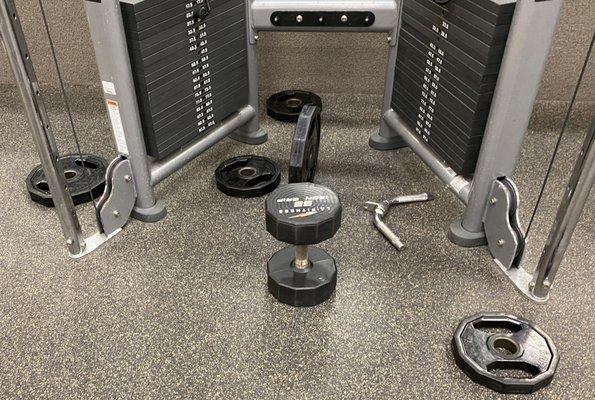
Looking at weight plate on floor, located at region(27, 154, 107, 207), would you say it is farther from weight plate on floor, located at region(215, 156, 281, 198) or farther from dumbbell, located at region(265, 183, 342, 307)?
dumbbell, located at region(265, 183, 342, 307)

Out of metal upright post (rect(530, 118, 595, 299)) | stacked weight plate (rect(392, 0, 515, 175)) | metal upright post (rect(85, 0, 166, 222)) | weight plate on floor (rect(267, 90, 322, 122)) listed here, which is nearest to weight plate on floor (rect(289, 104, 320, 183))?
stacked weight plate (rect(392, 0, 515, 175))

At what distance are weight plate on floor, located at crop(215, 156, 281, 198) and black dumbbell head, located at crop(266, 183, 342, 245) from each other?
479 millimetres

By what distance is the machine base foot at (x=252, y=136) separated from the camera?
2.07 meters

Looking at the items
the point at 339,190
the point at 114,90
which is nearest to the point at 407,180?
the point at 339,190

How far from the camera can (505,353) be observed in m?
1.29

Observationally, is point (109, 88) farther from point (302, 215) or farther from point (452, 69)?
point (452, 69)

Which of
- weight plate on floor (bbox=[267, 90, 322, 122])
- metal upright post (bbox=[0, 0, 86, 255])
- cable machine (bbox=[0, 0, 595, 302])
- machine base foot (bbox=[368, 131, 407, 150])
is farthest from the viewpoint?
weight plate on floor (bbox=[267, 90, 322, 122])

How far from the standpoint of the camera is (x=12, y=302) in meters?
1.41

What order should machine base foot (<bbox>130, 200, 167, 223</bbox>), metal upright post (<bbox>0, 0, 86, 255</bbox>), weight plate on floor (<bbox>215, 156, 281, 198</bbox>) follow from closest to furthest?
metal upright post (<bbox>0, 0, 86, 255</bbox>), machine base foot (<bbox>130, 200, 167, 223</bbox>), weight plate on floor (<bbox>215, 156, 281, 198</bbox>)

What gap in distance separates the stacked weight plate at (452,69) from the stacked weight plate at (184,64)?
556 millimetres

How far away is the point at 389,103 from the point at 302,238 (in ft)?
2.91

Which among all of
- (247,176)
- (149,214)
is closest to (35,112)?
(149,214)

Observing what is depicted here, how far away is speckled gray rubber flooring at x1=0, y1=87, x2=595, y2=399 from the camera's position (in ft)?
4.01

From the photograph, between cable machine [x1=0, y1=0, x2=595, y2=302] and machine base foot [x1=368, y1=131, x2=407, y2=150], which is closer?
cable machine [x1=0, y1=0, x2=595, y2=302]
